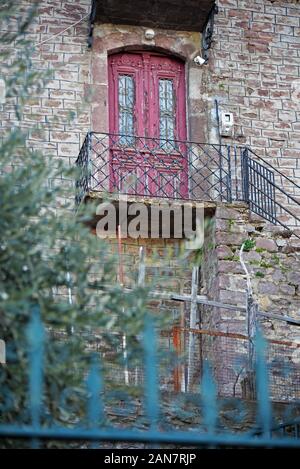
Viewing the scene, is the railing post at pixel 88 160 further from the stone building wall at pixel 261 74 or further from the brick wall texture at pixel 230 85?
the stone building wall at pixel 261 74

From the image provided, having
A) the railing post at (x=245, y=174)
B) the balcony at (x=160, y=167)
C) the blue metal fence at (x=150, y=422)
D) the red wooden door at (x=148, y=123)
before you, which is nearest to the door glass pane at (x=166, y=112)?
the red wooden door at (x=148, y=123)

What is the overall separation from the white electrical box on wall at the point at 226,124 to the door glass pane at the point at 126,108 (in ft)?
3.88

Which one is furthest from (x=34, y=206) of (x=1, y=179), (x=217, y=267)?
(x=217, y=267)

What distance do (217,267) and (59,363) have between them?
7.04 metres

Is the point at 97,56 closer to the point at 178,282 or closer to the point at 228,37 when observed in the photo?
the point at 228,37

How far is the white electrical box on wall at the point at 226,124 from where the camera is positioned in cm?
1312

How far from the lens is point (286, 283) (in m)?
11.8

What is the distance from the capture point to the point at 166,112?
43.9 feet

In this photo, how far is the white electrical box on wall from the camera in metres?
13.1

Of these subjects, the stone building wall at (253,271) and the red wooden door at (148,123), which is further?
the red wooden door at (148,123)

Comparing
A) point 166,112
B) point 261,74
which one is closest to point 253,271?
point 166,112

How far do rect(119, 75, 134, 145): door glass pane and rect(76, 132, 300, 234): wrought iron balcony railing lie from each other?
9cm
